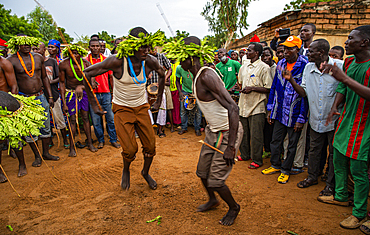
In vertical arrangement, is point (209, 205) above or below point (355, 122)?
below

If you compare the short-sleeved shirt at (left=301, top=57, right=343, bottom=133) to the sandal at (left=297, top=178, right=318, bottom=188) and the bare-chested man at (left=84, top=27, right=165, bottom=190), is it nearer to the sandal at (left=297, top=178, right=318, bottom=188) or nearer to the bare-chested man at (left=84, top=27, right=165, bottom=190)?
the sandal at (left=297, top=178, right=318, bottom=188)

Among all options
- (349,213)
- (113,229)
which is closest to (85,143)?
(113,229)

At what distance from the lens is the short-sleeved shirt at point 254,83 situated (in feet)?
14.3

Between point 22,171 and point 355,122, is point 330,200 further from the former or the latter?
point 22,171

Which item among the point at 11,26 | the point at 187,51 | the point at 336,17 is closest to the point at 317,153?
the point at 187,51

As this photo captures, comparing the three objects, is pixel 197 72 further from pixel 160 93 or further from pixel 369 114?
pixel 369 114

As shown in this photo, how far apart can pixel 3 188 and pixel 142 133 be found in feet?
9.08

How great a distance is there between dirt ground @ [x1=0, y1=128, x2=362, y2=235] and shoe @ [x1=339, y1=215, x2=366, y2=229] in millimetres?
64

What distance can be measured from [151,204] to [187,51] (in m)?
2.26

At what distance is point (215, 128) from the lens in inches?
112

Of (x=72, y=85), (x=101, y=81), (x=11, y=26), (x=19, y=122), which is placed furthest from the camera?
(x=11, y=26)

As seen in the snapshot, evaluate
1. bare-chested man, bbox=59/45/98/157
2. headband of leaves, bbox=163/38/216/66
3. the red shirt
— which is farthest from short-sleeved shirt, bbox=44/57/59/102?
headband of leaves, bbox=163/38/216/66

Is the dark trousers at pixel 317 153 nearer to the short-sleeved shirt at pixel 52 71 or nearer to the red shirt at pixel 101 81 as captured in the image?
the red shirt at pixel 101 81

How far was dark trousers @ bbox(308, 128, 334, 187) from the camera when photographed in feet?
11.3
